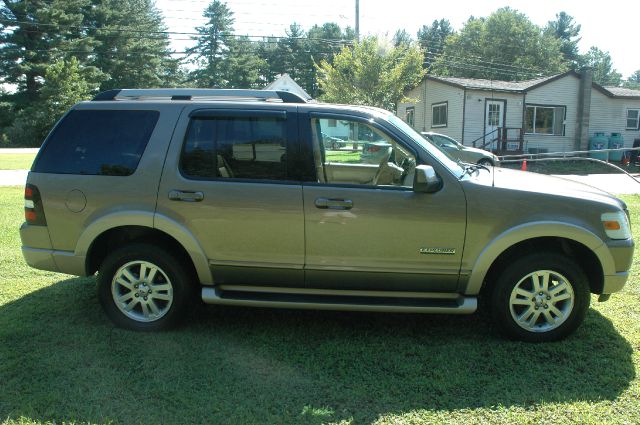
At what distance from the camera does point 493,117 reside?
2666 centimetres

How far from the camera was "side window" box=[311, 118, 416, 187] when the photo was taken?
395 centimetres

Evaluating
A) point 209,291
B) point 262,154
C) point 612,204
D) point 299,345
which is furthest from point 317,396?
point 612,204

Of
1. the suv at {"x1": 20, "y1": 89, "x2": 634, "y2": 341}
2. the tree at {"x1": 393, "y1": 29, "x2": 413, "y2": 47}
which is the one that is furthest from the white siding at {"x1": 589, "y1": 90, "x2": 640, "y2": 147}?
the suv at {"x1": 20, "y1": 89, "x2": 634, "y2": 341}

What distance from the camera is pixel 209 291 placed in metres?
3.97

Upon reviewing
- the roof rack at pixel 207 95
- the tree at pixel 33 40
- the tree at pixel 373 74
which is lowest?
the roof rack at pixel 207 95

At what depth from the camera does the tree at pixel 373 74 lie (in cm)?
2856

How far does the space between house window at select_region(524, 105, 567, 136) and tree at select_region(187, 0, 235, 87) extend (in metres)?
43.6

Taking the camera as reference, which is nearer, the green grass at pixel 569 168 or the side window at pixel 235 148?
the side window at pixel 235 148

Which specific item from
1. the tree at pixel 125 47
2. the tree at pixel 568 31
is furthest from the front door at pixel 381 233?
the tree at pixel 568 31

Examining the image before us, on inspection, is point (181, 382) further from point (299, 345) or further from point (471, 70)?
point (471, 70)

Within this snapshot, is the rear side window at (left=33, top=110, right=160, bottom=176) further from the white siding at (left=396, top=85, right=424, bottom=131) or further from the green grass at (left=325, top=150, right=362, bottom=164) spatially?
the white siding at (left=396, top=85, right=424, bottom=131)

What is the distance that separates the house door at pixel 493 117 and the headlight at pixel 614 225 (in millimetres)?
23974

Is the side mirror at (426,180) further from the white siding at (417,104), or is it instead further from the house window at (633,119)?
the house window at (633,119)

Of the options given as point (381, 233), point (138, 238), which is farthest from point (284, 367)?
point (138, 238)
